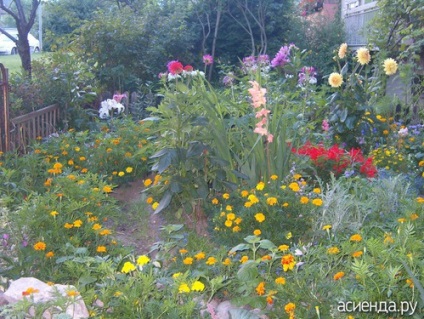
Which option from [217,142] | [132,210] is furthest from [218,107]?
[132,210]

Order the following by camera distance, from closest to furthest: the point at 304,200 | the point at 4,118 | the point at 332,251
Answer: the point at 332,251 → the point at 304,200 → the point at 4,118

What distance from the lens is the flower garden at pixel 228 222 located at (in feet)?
8.48

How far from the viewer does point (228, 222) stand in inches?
137

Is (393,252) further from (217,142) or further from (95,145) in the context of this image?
(95,145)

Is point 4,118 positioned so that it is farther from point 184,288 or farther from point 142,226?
point 184,288

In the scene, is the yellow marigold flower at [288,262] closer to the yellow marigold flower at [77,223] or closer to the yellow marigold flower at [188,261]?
the yellow marigold flower at [188,261]

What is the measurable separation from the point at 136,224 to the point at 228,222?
1.02 metres

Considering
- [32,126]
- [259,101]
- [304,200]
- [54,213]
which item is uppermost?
[259,101]

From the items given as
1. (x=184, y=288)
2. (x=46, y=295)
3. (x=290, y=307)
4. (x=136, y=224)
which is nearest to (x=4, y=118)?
(x=136, y=224)

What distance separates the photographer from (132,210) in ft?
14.6

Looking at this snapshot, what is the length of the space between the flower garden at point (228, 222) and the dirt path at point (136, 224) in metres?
0.10

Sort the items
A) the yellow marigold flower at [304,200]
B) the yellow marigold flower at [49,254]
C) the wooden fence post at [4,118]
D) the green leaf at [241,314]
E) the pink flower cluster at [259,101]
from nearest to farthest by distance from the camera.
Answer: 1. the green leaf at [241,314]
2. the yellow marigold flower at [49,254]
3. the yellow marigold flower at [304,200]
4. the pink flower cluster at [259,101]
5. the wooden fence post at [4,118]

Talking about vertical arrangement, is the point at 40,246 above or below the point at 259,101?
below

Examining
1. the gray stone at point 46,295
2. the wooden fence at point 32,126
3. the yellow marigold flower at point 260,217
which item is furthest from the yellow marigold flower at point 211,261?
the wooden fence at point 32,126
